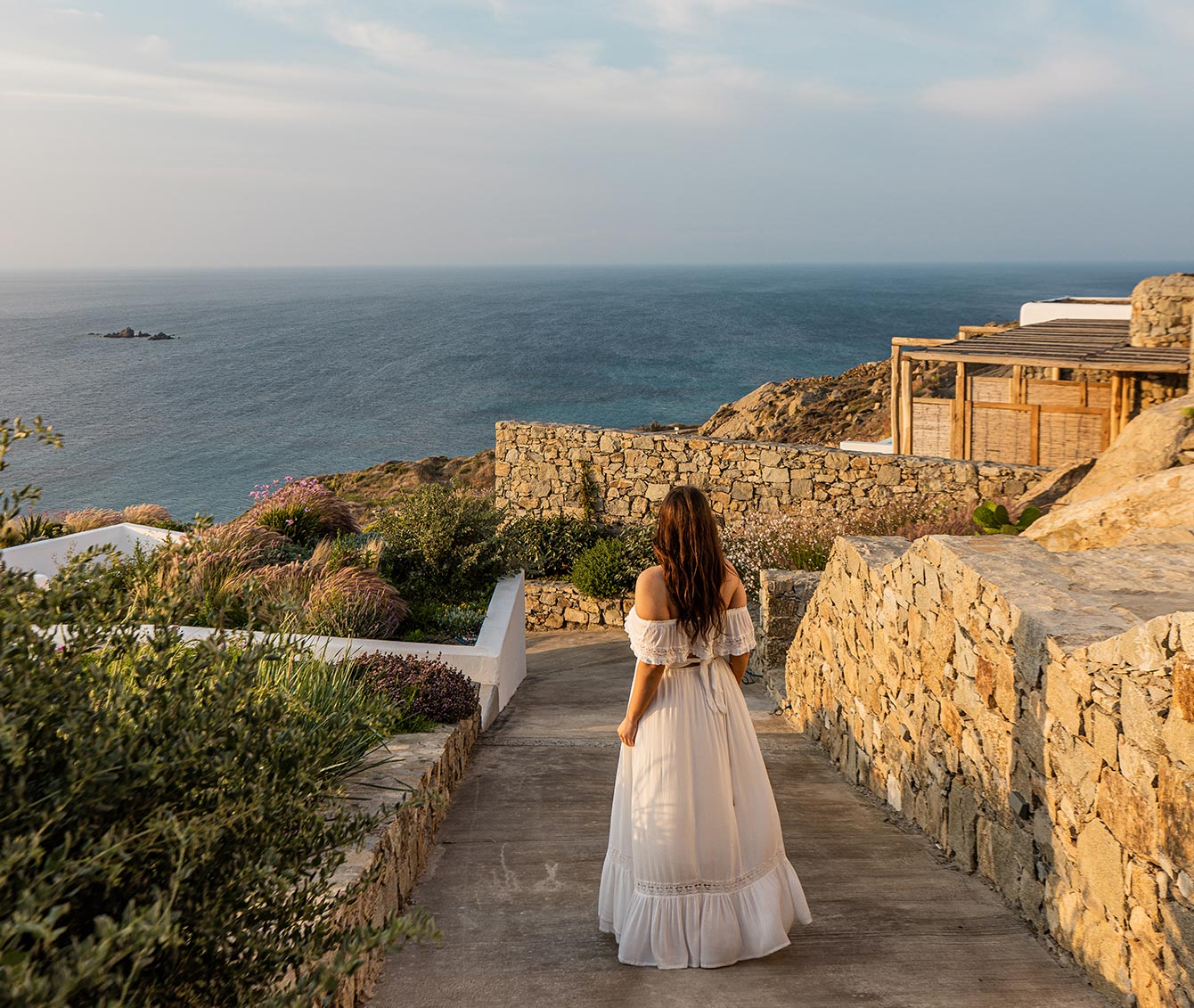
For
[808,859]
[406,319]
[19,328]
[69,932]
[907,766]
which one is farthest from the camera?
[406,319]

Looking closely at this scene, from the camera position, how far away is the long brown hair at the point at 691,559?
12.9 feet

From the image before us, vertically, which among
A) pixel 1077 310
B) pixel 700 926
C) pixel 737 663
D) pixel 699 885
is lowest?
pixel 700 926

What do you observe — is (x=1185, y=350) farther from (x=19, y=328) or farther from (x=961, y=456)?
(x=19, y=328)

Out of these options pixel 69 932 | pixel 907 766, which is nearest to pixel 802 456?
pixel 907 766

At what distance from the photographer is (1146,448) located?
9.11m

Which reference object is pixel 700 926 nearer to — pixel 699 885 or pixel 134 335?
pixel 699 885

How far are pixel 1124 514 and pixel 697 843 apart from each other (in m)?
4.25

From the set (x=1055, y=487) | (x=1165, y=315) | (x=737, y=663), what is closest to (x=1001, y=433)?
(x=1165, y=315)

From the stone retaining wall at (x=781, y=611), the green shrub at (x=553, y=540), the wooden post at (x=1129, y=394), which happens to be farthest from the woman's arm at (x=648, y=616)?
the wooden post at (x=1129, y=394)

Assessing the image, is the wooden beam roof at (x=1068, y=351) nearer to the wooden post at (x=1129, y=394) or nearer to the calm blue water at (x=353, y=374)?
the wooden post at (x=1129, y=394)

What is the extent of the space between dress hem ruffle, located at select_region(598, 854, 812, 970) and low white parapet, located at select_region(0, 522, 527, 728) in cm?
264

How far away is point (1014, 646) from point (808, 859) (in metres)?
1.60

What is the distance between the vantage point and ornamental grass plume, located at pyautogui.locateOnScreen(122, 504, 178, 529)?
41.2 ft

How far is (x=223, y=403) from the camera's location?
7412cm
